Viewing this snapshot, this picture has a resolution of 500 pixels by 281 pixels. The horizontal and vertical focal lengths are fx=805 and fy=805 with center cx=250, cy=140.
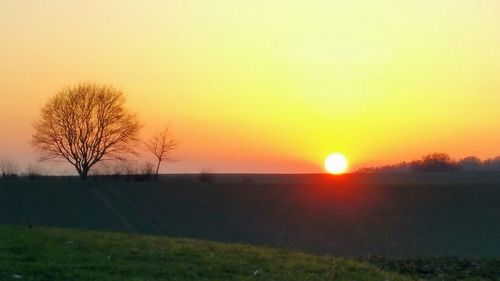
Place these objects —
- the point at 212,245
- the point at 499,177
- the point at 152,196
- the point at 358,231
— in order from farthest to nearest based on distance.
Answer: the point at 499,177
the point at 152,196
the point at 358,231
the point at 212,245

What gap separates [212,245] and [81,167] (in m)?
50.8

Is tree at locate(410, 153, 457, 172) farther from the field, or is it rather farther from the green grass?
the green grass

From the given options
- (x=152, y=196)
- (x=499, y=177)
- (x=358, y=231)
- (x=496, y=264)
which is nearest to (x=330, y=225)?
(x=358, y=231)

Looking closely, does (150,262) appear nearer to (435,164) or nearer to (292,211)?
(292,211)

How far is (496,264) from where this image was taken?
20.8 metres

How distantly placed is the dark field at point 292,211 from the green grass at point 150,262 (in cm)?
1708

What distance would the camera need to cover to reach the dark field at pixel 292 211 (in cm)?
3884

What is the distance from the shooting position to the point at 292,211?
45.9 metres

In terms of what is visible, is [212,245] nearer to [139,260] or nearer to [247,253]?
[247,253]

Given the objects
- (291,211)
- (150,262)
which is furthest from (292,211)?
(150,262)

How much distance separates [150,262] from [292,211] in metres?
30.1

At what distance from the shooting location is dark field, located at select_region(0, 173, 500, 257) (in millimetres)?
38844

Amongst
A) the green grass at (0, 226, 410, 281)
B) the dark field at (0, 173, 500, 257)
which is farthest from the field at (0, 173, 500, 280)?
the green grass at (0, 226, 410, 281)

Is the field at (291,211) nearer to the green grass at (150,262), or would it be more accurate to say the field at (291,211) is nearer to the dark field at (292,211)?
the dark field at (292,211)
